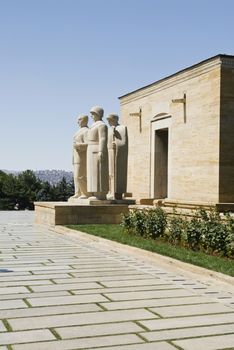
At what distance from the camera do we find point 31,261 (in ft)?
29.6

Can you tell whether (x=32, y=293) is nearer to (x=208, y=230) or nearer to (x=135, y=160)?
(x=208, y=230)

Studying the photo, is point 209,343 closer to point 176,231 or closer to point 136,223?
point 176,231

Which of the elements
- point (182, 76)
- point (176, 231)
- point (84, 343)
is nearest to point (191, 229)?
point (176, 231)

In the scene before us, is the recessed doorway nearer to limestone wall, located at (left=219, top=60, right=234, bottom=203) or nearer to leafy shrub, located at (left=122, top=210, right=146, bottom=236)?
limestone wall, located at (left=219, top=60, right=234, bottom=203)

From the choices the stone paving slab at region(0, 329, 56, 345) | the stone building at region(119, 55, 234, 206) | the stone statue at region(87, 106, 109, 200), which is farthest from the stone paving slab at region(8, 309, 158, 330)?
the stone building at region(119, 55, 234, 206)

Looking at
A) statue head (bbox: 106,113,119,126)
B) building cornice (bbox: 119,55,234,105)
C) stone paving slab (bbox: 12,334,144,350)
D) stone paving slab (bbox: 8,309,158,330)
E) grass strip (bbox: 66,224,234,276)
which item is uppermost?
building cornice (bbox: 119,55,234,105)

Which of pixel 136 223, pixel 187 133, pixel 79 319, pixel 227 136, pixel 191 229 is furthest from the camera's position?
pixel 187 133

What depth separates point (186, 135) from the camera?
61.8ft

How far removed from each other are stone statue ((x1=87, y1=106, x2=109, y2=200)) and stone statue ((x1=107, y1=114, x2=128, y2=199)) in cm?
75

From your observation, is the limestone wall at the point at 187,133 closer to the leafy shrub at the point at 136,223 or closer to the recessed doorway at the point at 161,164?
the recessed doorway at the point at 161,164

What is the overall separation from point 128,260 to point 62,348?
197 inches

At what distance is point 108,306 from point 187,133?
44.5 feet

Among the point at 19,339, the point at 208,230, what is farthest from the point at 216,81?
the point at 19,339

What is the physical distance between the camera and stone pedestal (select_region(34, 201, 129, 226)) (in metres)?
15.5
